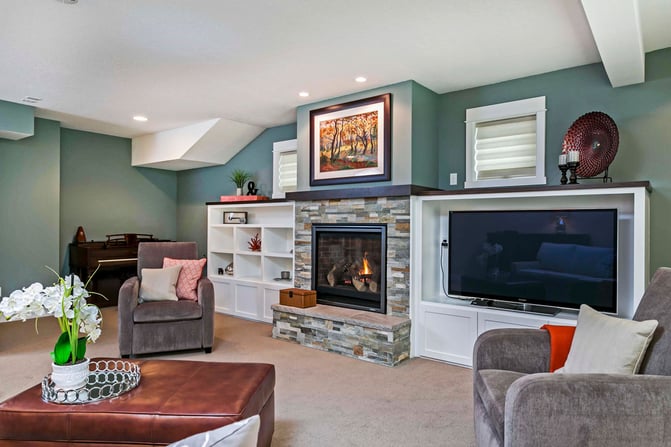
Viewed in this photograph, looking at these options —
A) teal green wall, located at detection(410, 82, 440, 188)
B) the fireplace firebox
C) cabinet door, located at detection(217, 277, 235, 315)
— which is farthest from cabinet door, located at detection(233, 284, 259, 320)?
teal green wall, located at detection(410, 82, 440, 188)

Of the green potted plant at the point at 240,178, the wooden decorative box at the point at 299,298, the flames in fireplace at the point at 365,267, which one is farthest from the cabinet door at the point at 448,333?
the green potted plant at the point at 240,178

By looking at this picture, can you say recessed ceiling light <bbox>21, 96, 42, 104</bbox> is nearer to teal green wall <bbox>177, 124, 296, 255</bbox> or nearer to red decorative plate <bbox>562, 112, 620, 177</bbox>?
teal green wall <bbox>177, 124, 296, 255</bbox>

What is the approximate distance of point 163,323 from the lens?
375 cm

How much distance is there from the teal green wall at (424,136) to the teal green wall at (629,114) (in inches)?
23.7

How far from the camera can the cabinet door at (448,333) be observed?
3573 millimetres

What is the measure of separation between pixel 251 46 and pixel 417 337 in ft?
8.97

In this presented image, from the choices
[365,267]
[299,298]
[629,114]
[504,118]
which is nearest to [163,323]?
[299,298]

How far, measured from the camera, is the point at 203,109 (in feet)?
16.1

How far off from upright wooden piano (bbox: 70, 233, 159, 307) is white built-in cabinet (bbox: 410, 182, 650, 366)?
4.12m

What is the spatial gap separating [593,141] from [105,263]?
5.61 meters

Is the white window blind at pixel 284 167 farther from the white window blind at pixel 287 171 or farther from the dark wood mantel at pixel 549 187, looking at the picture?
the dark wood mantel at pixel 549 187

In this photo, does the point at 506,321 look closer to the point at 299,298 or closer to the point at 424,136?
the point at 424,136

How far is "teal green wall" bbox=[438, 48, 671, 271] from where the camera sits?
3184 mm

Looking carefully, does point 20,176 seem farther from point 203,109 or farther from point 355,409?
point 355,409
